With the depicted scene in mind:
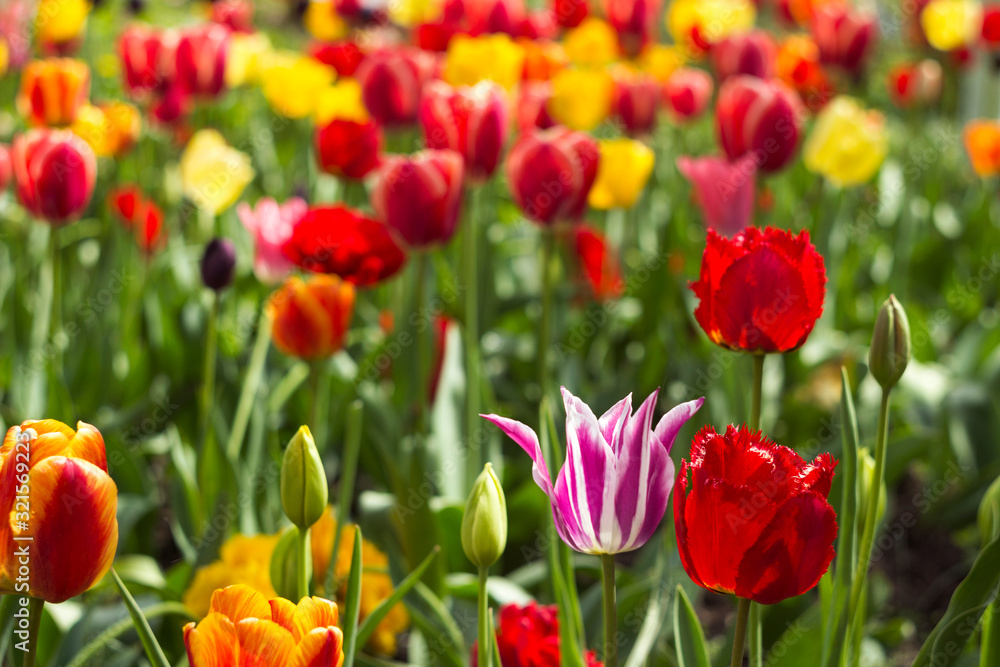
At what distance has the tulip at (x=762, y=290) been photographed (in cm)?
70

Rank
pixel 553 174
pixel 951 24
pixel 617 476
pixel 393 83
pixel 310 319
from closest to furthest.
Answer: pixel 617 476, pixel 310 319, pixel 553 174, pixel 393 83, pixel 951 24

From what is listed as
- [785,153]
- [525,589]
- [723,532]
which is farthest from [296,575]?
[785,153]

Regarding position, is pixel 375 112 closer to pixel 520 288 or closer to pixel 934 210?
pixel 520 288

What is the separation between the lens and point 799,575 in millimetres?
563

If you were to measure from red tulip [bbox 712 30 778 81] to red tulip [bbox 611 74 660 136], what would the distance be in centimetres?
19

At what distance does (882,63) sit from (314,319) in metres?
6.03

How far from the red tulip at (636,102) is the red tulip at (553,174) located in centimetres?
102

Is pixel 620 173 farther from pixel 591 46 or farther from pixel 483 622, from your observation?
pixel 483 622

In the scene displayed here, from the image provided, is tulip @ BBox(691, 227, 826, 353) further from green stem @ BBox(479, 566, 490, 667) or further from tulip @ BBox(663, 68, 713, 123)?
tulip @ BBox(663, 68, 713, 123)

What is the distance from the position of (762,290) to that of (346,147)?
1.12 m

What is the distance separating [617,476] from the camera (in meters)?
0.63

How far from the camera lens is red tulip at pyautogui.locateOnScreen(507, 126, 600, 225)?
1345 millimetres

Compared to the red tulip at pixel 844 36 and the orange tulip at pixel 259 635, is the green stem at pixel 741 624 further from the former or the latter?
the red tulip at pixel 844 36

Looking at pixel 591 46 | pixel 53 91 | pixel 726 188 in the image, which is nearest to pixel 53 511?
pixel 726 188
